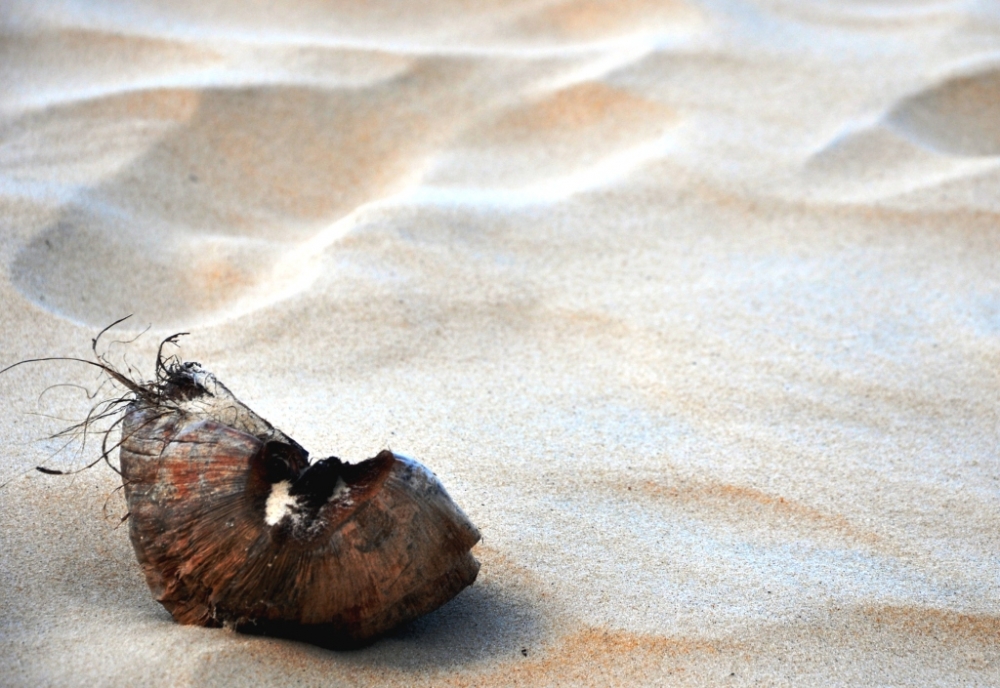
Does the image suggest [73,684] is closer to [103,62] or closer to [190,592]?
[190,592]

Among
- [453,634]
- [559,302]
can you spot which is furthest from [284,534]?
[559,302]

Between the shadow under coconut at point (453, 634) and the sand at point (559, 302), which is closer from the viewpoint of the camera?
the shadow under coconut at point (453, 634)

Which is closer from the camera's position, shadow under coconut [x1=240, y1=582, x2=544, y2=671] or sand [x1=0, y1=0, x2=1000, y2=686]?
shadow under coconut [x1=240, y1=582, x2=544, y2=671]

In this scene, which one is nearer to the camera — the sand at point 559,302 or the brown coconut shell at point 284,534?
the brown coconut shell at point 284,534

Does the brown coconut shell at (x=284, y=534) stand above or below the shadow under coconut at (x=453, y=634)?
above

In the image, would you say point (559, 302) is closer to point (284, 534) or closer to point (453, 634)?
point (453, 634)

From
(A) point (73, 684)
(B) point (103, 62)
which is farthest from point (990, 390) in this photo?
(B) point (103, 62)
